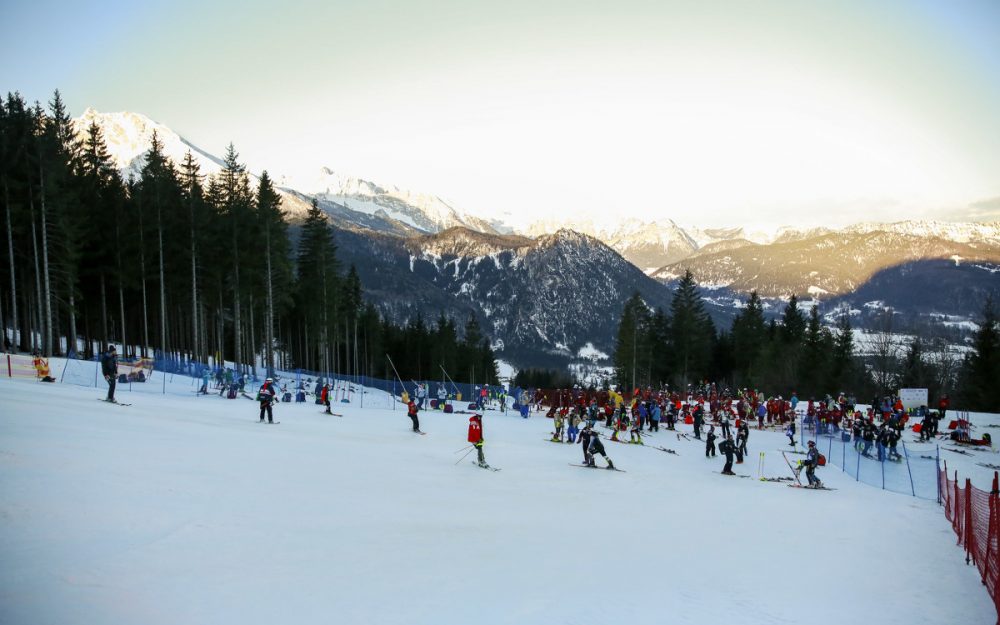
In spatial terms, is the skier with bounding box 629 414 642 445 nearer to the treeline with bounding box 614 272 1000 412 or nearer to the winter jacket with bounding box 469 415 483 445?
the winter jacket with bounding box 469 415 483 445

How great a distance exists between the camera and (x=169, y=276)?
4309 cm

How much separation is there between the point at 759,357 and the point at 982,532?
7164 cm

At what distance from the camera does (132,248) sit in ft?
131

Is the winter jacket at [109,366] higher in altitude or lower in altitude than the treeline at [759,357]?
higher

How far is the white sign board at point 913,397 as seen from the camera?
144ft

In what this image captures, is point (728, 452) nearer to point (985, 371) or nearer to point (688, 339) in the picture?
point (985, 371)

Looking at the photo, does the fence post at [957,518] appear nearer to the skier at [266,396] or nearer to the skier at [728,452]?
the skier at [728,452]

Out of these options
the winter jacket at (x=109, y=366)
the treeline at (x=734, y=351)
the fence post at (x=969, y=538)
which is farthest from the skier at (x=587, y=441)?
the treeline at (x=734, y=351)

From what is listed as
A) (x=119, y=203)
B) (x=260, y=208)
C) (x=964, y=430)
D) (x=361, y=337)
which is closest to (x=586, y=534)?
(x=964, y=430)

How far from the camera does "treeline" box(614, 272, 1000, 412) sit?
239 ft

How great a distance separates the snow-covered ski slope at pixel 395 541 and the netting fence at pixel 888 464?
495cm

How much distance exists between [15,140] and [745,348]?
76.8m

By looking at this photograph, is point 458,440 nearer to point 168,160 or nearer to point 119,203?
point 119,203

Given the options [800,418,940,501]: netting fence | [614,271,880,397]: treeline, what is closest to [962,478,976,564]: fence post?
[800,418,940,501]: netting fence
